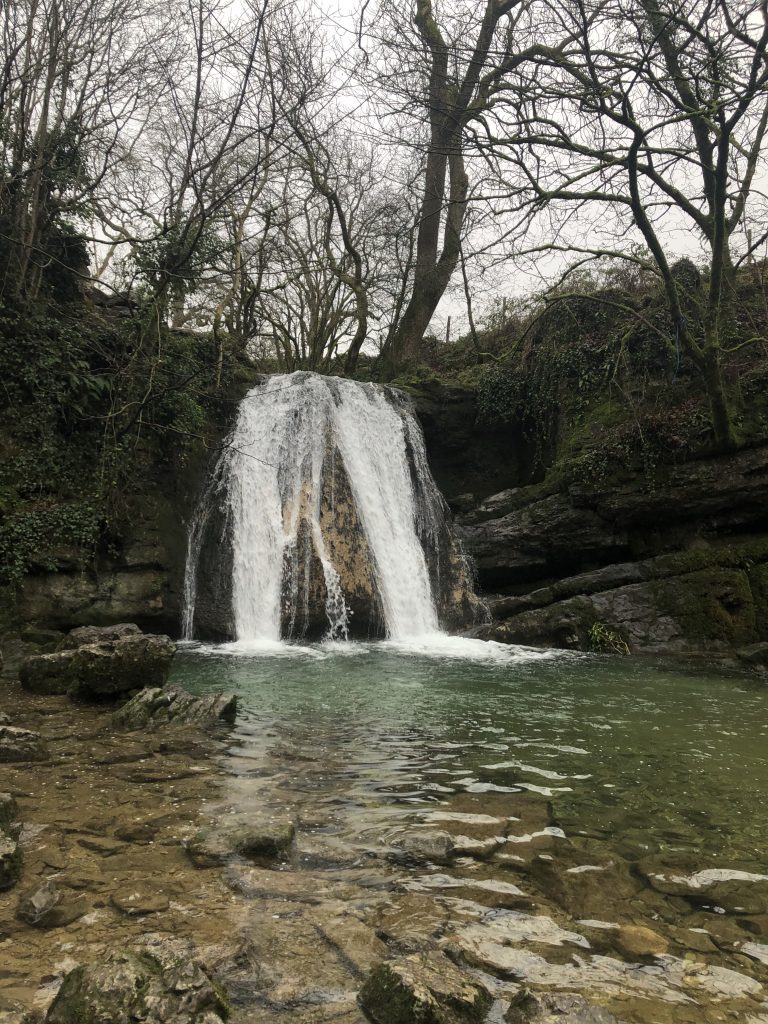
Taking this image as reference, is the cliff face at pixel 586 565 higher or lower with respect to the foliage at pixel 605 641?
higher

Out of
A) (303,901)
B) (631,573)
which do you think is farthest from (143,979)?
(631,573)

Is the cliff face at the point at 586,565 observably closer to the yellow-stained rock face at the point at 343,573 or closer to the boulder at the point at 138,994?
the yellow-stained rock face at the point at 343,573

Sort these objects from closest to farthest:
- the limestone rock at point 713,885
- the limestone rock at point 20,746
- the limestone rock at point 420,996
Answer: the limestone rock at point 420,996 < the limestone rock at point 713,885 < the limestone rock at point 20,746

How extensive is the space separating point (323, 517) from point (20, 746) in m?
7.93

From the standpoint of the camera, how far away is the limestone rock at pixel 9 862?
93.4 inches

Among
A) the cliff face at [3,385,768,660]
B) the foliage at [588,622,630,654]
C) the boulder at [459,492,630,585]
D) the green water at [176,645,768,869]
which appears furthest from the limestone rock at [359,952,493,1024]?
the boulder at [459,492,630,585]

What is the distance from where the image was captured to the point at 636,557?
11.3m

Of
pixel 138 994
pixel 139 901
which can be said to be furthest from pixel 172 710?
pixel 138 994

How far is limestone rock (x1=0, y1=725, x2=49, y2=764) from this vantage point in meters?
3.88

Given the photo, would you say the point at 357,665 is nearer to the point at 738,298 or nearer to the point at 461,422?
the point at 461,422

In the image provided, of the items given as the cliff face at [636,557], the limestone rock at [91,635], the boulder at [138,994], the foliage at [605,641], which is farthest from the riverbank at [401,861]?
the cliff face at [636,557]

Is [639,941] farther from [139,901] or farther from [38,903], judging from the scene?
[38,903]

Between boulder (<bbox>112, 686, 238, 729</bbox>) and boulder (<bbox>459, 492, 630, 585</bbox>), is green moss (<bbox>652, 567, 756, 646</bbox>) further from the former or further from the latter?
boulder (<bbox>112, 686, 238, 729</bbox>)

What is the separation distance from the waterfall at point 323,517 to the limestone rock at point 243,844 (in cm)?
757
